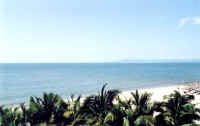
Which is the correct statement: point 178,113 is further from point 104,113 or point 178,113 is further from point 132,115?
point 104,113

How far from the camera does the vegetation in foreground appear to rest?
7.10 meters

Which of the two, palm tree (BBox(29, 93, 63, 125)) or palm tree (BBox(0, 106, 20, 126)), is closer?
palm tree (BBox(0, 106, 20, 126))

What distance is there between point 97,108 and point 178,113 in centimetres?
364

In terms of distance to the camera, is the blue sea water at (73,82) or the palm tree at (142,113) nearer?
the palm tree at (142,113)

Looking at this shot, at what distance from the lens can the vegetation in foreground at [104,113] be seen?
7.10m

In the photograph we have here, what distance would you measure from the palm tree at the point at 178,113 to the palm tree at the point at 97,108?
2.35m

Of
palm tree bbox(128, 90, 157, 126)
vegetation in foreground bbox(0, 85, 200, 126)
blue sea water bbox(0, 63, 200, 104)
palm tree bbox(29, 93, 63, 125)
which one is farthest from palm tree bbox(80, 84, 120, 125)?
blue sea water bbox(0, 63, 200, 104)

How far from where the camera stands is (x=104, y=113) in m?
8.20

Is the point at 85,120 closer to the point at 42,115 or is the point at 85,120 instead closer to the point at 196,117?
the point at 42,115

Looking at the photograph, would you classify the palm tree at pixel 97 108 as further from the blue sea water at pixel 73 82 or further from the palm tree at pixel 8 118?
the blue sea water at pixel 73 82

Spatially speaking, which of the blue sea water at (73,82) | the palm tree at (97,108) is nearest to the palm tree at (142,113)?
the palm tree at (97,108)

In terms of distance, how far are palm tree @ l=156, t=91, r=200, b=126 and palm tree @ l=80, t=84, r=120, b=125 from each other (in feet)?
7.71

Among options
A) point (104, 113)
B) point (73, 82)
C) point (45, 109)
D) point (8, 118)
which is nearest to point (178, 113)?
point (104, 113)

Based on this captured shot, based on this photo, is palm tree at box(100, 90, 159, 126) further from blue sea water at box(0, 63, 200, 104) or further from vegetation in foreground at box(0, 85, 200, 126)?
blue sea water at box(0, 63, 200, 104)
